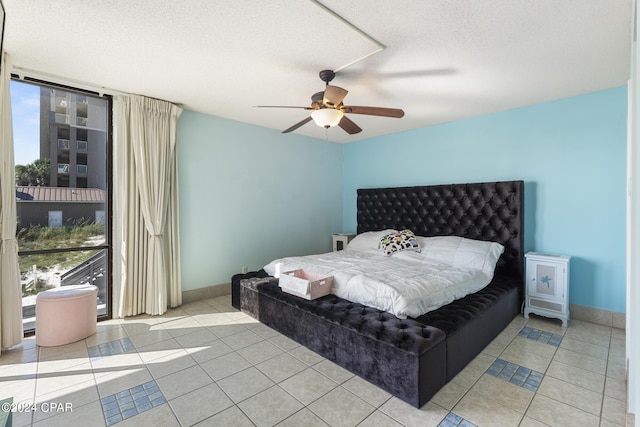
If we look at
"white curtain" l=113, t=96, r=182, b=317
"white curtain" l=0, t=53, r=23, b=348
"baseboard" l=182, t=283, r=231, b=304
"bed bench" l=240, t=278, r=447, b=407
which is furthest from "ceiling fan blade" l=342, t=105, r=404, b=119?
"baseboard" l=182, t=283, r=231, b=304

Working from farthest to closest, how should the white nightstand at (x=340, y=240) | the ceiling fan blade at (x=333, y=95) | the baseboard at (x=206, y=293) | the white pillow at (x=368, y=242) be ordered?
1. the white nightstand at (x=340, y=240)
2. the white pillow at (x=368, y=242)
3. the baseboard at (x=206, y=293)
4. the ceiling fan blade at (x=333, y=95)

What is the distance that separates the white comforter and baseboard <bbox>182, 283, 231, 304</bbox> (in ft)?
3.07

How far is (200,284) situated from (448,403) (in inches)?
127

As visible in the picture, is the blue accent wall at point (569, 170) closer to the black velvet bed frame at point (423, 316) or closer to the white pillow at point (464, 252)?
the black velvet bed frame at point (423, 316)

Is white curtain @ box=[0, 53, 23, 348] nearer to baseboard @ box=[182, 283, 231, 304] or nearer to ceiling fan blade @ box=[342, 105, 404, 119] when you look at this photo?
baseboard @ box=[182, 283, 231, 304]

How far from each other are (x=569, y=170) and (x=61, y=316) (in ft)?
17.8

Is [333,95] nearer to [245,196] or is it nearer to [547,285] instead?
[245,196]

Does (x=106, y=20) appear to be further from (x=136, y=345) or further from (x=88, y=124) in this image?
(x=136, y=345)

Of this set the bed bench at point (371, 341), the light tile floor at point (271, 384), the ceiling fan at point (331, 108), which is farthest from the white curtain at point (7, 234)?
the ceiling fan at point (331, 108)

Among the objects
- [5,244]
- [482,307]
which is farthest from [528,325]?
[5,244]

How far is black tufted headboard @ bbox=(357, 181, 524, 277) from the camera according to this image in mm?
3572

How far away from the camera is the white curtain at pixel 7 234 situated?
2525mm

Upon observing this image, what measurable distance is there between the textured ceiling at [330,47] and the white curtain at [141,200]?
0.31m

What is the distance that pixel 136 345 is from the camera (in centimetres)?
273
